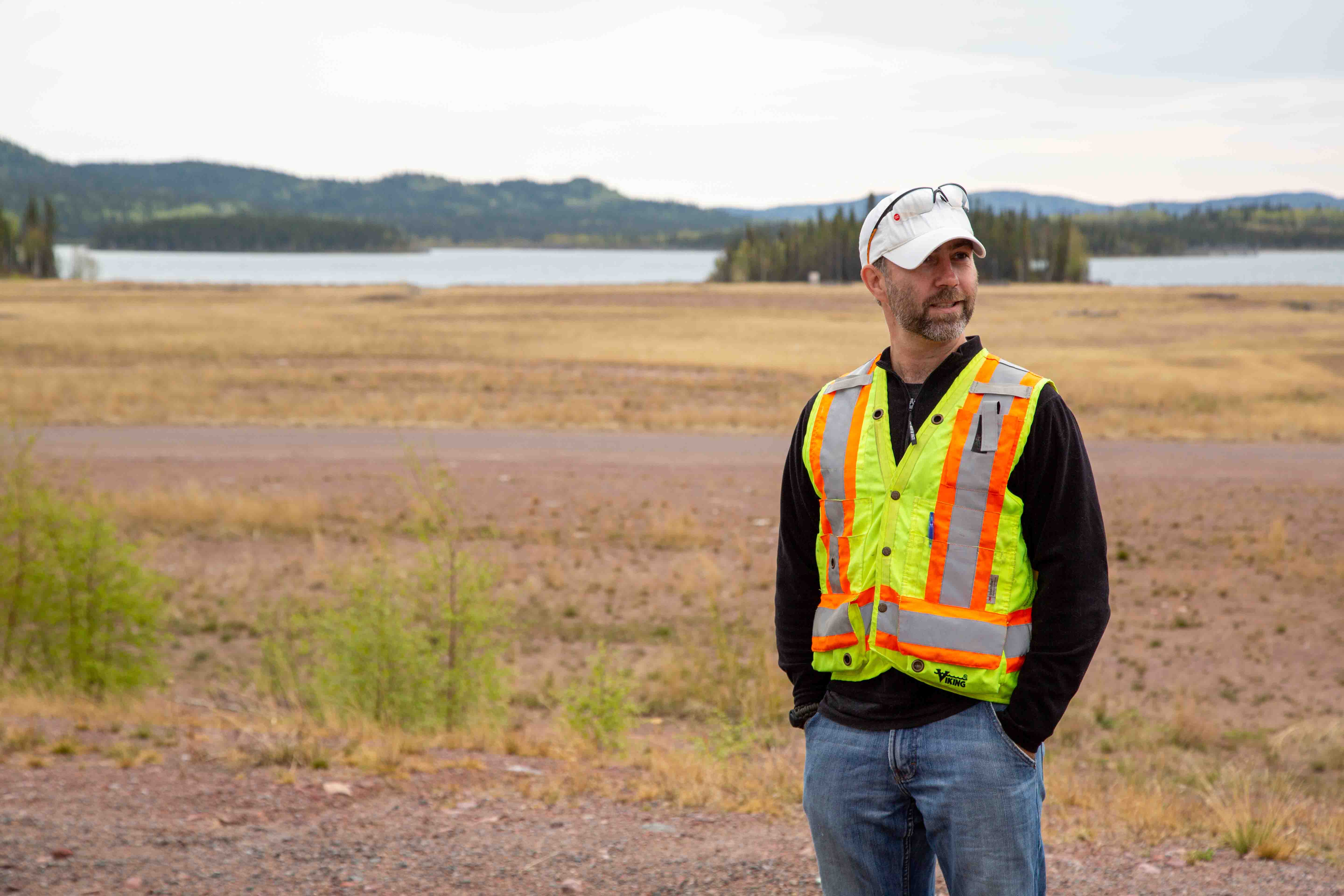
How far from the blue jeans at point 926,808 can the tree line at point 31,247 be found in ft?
452

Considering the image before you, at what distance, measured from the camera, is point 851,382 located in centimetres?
279

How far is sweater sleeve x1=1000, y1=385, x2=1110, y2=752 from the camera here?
2477 millimetres

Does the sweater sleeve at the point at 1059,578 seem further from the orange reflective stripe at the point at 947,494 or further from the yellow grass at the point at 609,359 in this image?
the yellow grass at the point at 609,359

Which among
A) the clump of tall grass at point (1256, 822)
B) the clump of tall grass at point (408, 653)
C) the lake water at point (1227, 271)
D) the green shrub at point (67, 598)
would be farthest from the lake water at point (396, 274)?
the clump of tall grass at point (1256, 822)

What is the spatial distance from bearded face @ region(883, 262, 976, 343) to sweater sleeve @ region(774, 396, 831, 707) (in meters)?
0.35

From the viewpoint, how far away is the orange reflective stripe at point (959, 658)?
98.5 inches

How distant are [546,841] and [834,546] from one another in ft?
9.83

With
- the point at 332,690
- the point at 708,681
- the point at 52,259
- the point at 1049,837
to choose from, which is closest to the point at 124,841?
the point at 332,690

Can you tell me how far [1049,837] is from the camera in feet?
17.2

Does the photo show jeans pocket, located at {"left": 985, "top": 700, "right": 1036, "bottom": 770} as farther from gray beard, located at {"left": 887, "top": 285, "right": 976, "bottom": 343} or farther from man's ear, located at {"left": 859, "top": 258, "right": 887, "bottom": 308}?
man's ear, located at {"left": 859, "top": 258, "right": 887, "bottom": 308}

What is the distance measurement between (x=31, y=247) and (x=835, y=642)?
455 ft

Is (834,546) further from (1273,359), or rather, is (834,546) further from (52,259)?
(52,259)

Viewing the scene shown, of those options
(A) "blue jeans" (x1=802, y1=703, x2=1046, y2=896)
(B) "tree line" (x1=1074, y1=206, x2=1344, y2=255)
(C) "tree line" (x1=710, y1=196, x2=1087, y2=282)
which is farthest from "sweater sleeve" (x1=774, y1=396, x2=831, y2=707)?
(B) "tree line" (x1=1074, y1=206, x2=1344, y2=255)

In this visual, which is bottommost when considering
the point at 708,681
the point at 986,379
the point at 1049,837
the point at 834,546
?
the point at 708,681
